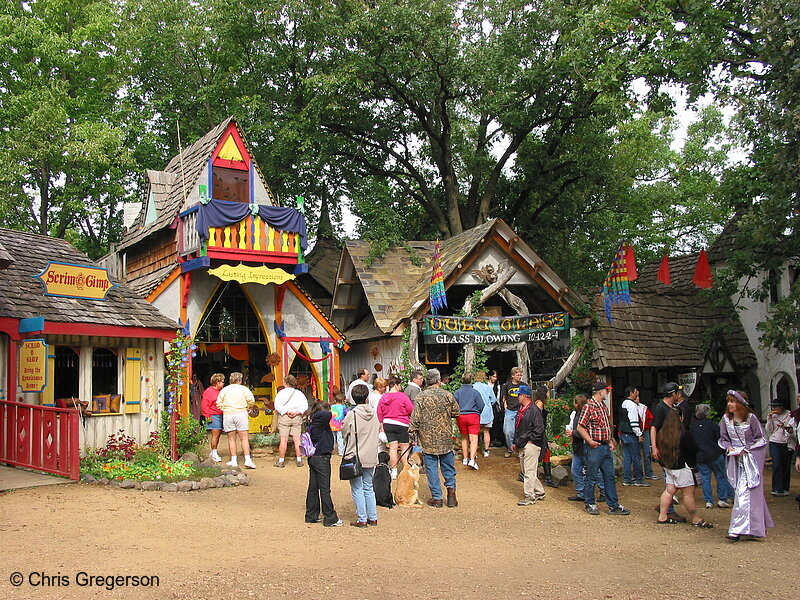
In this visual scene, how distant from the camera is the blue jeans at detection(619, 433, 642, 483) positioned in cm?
1358

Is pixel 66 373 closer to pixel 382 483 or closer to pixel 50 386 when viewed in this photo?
pixel 50 386

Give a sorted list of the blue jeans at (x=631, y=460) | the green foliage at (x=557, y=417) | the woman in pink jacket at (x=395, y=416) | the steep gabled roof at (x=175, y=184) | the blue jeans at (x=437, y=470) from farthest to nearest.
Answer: the steep gabled roof at (x=175, y=184) < the green foliage at (x=557, y=417) < the blue jeans at (x=631, y=460) < the woman in pink jacket at (x=395, y=416) < the blue jeans at (x=437, y=470)

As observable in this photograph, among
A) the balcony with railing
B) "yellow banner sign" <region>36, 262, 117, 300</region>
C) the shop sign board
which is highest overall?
the balcony with railing

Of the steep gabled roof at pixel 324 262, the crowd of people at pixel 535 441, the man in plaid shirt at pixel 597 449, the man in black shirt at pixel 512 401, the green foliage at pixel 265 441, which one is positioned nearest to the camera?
the crowd of people at pixel 535 441

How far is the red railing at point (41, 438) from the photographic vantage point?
11938mm

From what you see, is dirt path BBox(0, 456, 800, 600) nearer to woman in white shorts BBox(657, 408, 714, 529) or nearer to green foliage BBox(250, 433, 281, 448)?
woman in white shorts BBox(657, 408, 714, 529)

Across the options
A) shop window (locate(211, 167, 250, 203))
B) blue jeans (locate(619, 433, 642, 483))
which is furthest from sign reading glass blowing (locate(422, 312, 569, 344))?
shop window (locate(211, 167, 250, 203))

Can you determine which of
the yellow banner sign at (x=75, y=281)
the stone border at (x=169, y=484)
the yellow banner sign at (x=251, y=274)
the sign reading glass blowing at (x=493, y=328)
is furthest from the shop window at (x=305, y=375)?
the stone border at (x=169, y=484)

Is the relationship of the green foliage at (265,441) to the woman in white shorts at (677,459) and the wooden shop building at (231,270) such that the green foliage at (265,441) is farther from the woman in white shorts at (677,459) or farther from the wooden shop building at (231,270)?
the woman in white shorts at (677,459)

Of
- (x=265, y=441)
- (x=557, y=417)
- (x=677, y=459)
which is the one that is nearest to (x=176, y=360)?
(x=265, y=441)

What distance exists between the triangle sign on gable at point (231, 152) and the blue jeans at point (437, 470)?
1075 cm

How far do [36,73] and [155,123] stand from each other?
4239mm

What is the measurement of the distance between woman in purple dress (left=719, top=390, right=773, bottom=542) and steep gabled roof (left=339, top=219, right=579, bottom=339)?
8829 mm

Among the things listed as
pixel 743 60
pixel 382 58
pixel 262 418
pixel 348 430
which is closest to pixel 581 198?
pixel 382 58
